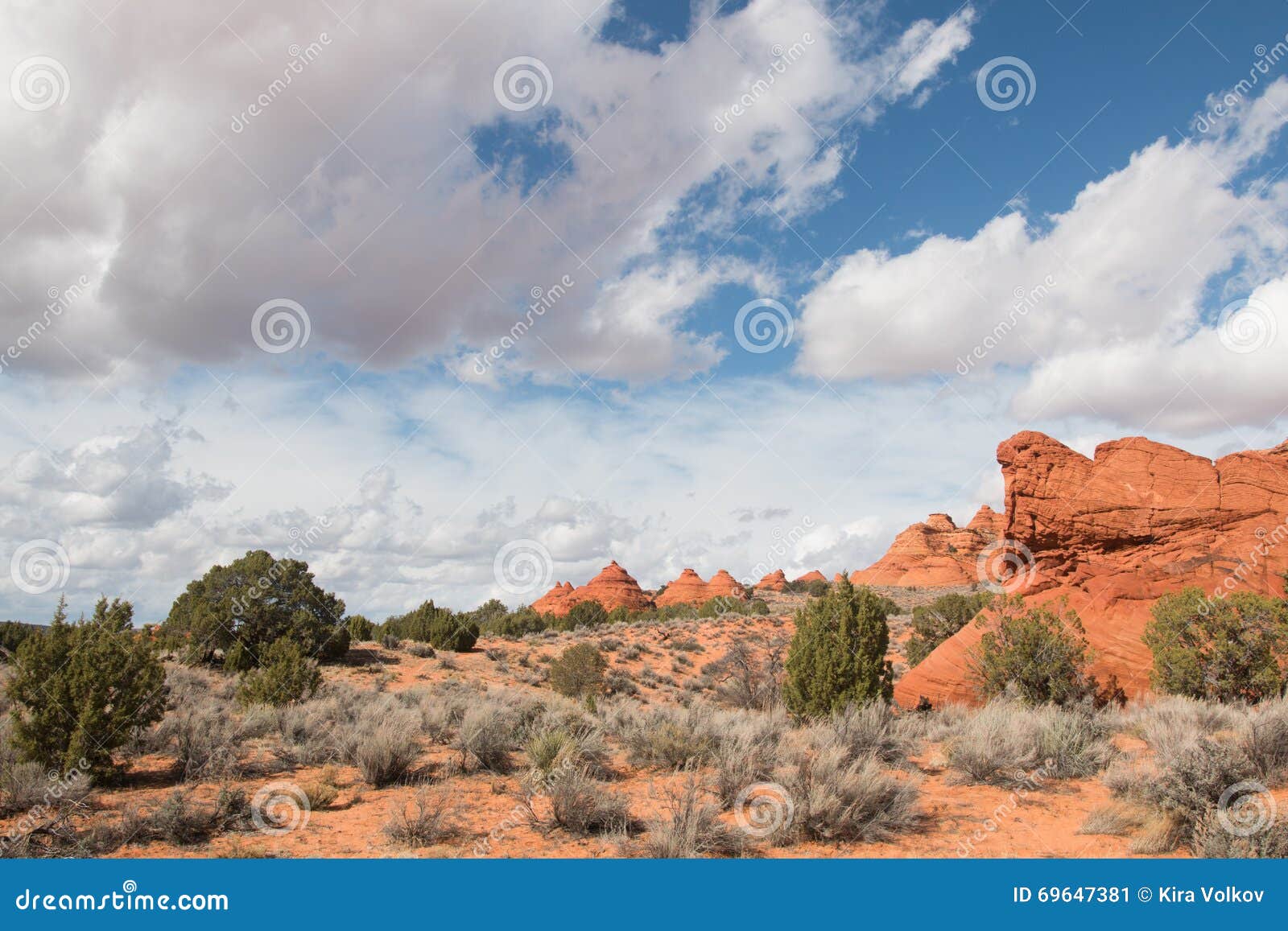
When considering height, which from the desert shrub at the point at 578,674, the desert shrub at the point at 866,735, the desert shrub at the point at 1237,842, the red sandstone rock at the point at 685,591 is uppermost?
the red sandstone rock at the point at 685,591

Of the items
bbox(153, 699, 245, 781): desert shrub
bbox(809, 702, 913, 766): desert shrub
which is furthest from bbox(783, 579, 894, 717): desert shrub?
bbox(153, 699, 245, 781): desert shrub

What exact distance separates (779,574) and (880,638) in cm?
7278

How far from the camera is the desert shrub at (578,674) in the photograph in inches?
838

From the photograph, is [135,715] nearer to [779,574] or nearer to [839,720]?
[839,720]

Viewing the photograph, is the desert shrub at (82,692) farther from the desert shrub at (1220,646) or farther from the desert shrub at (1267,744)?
the desert shrub at (1220,646)

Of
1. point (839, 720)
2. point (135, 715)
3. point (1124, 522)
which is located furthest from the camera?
point (1124, 522)

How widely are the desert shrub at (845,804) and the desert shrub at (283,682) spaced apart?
39.4 feet

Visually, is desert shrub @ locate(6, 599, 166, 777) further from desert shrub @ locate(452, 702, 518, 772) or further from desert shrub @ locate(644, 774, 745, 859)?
desert shrub @ locate(644, 774, 745, 859)

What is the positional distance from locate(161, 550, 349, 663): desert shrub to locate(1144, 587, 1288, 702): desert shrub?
23.4m

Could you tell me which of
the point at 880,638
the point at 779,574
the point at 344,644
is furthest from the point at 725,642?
the point at 779,574

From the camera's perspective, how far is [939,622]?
24.8 metres

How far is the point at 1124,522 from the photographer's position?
15.7 metres

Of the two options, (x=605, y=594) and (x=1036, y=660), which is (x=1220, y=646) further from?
(x=605, y=594)

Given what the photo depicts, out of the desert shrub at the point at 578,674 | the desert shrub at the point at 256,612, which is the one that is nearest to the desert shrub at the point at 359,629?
the desert shrub at the point at 256,612
